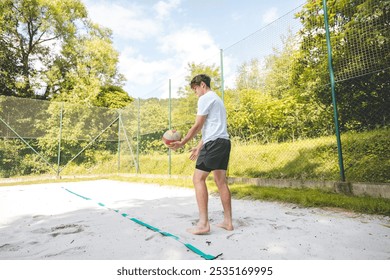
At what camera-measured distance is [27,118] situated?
9.58 meters

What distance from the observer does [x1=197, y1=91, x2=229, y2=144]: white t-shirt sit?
2461mm

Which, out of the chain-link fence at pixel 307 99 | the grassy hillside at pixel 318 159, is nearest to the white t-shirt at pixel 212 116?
the chain-link fence at pixel 307 99

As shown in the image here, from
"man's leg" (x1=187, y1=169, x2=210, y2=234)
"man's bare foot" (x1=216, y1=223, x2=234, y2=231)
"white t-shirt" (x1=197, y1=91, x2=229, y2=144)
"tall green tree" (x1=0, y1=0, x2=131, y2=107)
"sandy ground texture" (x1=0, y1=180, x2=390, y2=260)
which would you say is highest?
"tall green tree" (x1=0, y1=0, x2=131, y2=107)

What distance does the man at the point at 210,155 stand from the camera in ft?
7.80

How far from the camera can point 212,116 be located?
2.51m

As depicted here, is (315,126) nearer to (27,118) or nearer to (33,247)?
(33,247)

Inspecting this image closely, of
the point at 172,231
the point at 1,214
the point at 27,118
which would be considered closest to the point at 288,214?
the point at 172,231

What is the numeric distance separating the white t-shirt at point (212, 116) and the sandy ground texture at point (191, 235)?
930 mm

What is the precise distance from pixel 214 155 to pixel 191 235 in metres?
0.76

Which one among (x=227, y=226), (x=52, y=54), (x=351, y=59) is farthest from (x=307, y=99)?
(x=52, y=54)

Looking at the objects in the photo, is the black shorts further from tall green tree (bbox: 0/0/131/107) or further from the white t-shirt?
tall green tree (bbox: 0/0/131/107)

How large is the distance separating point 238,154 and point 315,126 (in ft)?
6.39

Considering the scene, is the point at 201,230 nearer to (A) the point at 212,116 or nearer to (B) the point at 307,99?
(A) the point at 212,116

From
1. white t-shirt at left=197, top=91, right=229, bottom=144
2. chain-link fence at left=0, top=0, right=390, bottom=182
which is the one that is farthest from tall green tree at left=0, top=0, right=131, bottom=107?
white t-shirt at left=197, top=91, right=229, bottom=144
